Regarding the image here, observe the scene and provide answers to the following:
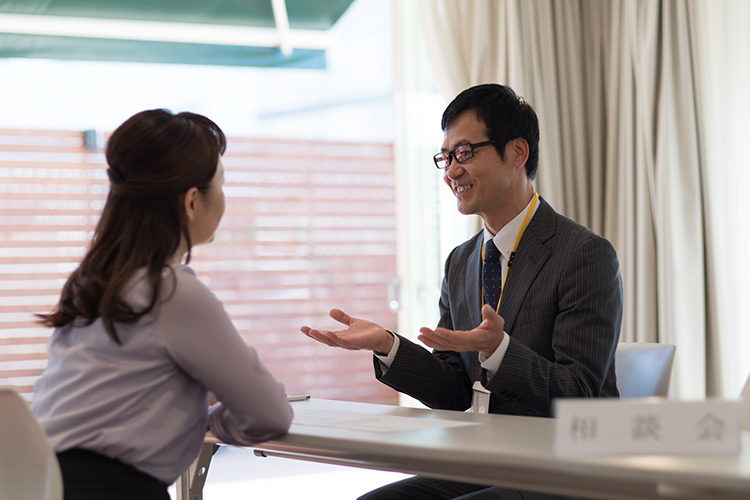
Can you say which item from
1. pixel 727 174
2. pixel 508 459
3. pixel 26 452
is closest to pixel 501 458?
pixel 508 459

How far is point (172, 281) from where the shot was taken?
1.04 metres

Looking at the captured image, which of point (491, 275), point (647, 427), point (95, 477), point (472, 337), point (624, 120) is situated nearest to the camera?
point (647, 427)

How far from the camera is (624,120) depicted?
9.86ft

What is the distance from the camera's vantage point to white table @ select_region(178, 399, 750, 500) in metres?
0.73

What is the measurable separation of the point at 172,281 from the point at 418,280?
2.44m

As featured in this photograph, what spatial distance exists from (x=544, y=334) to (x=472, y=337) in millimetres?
379

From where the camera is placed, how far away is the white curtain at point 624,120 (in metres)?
2.74

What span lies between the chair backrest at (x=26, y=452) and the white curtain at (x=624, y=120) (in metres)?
2.54

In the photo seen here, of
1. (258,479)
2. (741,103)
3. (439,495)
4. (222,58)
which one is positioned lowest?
(258,479)

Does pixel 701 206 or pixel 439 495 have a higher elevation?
pixel 701 206

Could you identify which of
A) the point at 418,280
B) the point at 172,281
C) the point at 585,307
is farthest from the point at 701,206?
the point at 172,281

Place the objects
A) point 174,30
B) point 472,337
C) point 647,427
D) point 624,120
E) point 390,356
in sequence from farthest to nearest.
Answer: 1. point 174,30
2. point 624,120
3. point 390,356
4. point 472,337
5. point 647,427

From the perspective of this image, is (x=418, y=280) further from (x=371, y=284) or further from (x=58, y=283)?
(x=58, y=283)

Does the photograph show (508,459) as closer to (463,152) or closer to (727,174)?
(463,152)
